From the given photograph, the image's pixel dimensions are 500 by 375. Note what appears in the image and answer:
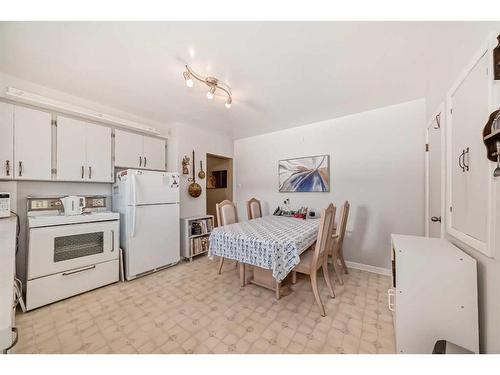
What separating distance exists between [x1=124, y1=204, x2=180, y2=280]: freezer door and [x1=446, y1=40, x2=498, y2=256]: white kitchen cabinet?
3.06 meters

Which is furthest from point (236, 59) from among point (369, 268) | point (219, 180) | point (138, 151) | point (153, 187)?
point (219, 180)

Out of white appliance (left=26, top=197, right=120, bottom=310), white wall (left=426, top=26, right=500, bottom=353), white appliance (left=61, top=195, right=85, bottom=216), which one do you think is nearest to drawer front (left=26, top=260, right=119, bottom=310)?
white appliance (left=26, top=197, right=120, bottom=310)

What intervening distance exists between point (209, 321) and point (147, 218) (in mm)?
1582

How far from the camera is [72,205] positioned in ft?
7.01

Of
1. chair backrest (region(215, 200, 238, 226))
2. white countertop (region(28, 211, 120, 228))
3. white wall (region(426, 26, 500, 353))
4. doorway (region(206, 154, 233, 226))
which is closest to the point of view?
white wall (region(426, 26, 500, 353))

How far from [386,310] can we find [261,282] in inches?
49.0

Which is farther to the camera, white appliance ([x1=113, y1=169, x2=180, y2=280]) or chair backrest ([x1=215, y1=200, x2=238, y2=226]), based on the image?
chair backrest ([x1=215, y1=200, x2=238, y2=226])

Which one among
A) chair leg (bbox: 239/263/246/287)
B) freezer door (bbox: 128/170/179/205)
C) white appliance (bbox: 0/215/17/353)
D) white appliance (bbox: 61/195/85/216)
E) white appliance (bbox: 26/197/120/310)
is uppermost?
freezer door (bbox: 128/170/179/205)

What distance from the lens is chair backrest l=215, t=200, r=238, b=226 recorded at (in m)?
2.57

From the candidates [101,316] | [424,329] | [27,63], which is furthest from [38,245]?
[424,329]

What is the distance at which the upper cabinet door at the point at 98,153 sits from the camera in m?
2.36

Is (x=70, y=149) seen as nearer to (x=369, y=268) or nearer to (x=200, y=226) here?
(x=200, y=226)

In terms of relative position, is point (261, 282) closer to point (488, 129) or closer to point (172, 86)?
point (488, 129)

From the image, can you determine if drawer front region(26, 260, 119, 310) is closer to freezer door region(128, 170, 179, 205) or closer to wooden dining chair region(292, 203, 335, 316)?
freezer door region(128, 170, 179, 205)
